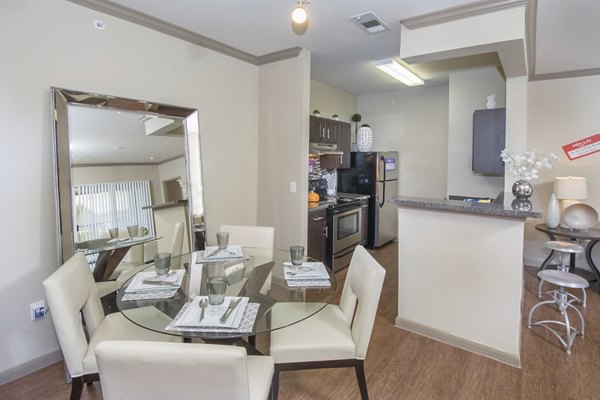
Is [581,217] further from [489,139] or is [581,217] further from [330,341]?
[330,341]

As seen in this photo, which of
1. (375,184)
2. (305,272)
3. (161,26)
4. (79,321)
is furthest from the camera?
(375,184)

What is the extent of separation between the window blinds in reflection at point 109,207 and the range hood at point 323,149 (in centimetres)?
206

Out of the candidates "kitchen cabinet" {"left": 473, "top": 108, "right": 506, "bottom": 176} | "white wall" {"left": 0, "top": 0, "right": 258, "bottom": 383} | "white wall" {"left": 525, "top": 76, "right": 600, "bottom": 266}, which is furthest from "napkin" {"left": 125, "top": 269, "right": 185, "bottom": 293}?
"white wall" {"left": 525, "top": 76, "right": 600, "bottom": 266}

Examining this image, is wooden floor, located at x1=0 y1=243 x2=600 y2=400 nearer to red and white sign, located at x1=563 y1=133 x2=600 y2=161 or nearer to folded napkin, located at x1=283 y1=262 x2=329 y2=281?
folded napkin, located at x1=283 y1=262 x2=329 y2=281

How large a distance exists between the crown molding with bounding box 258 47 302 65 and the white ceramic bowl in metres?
3.55

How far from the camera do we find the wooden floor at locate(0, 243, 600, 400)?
208cm

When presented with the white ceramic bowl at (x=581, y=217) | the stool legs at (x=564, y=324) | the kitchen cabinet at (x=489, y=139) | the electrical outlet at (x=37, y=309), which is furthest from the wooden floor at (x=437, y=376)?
the kitchen cabinet at (x=489, y=139)

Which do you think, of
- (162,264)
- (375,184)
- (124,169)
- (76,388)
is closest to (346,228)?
(375,184)

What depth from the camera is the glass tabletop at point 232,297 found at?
1.49m

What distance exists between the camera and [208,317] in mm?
1533

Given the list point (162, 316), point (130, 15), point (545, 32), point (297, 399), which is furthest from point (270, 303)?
point (545, 32)

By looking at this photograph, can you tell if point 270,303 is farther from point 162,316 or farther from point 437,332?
point 437,332

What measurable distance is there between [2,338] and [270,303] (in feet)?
6.18

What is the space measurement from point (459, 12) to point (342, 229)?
279 centimetres
